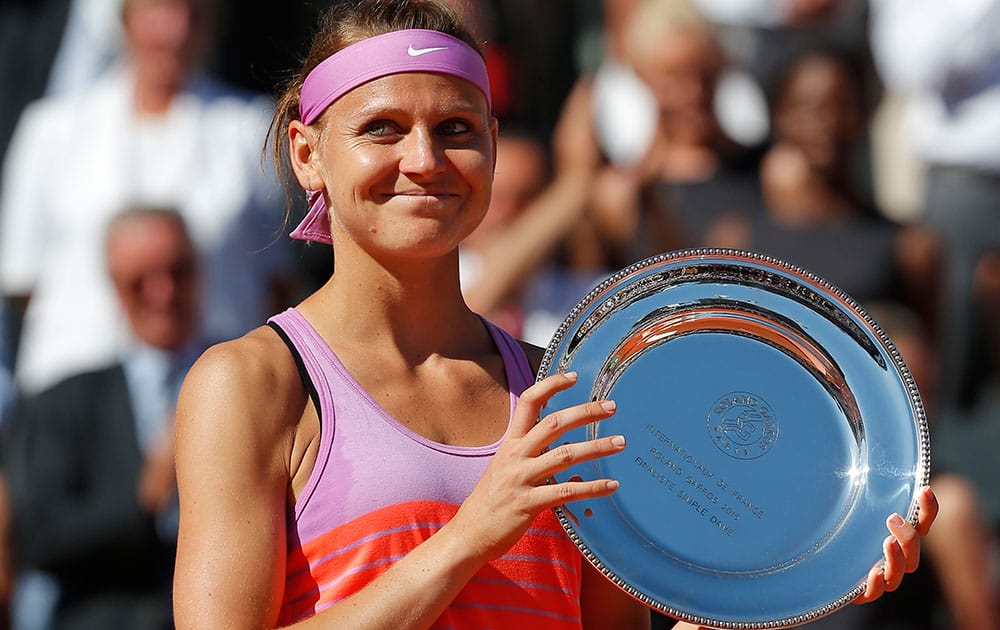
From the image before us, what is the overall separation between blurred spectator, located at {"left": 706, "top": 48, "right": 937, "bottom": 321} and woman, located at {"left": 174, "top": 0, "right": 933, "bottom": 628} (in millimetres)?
3210

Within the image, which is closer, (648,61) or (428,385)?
(428,385)

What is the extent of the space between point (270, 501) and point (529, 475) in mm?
395

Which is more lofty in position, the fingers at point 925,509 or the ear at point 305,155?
the ear at point 305,155

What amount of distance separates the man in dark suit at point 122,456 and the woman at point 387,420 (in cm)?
280

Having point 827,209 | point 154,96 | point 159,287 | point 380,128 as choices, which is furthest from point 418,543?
point 154,96

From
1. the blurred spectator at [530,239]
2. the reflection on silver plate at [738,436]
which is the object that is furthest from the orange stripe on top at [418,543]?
the blurred spectator at [530,239]

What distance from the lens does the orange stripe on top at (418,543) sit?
2320mm

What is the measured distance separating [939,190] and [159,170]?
2.93m

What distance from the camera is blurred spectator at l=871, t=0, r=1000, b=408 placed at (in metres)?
6.04

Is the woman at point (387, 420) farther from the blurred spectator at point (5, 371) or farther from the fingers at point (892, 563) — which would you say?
the blurred spectator at point (5, 371)

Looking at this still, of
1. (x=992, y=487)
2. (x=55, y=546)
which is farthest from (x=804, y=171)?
(x=55, y=546)

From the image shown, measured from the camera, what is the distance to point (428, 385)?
251 centimetres

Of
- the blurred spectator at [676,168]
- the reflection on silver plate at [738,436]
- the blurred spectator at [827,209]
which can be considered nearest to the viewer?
the reflection on silver plate at [738,436]

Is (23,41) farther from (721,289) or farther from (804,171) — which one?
(721,289)
